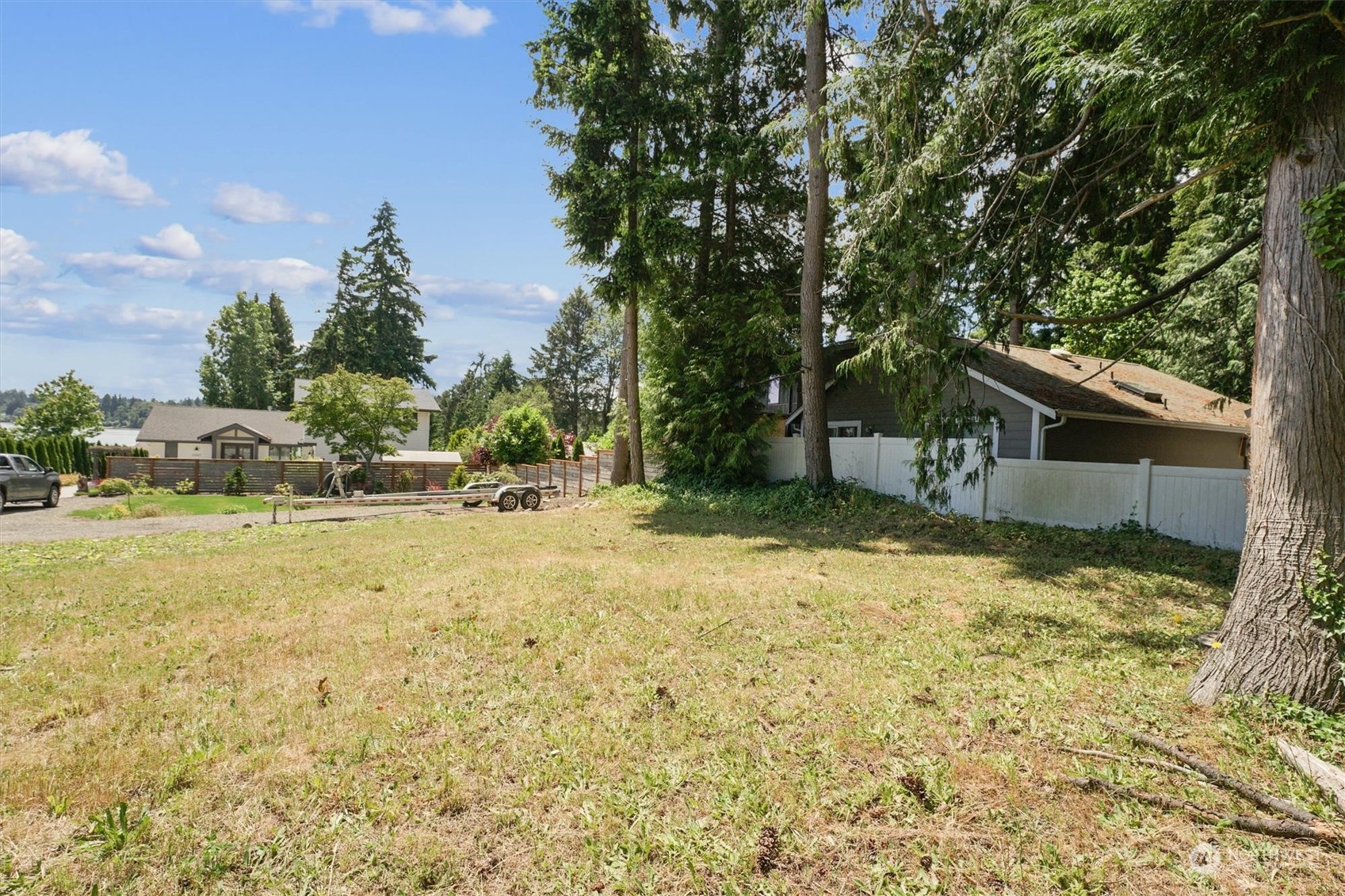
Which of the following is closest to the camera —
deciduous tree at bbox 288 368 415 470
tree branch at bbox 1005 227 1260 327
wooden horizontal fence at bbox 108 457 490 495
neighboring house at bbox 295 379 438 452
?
tree branch at bbox 1005 227 1260 327

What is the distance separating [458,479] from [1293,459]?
2921 cm

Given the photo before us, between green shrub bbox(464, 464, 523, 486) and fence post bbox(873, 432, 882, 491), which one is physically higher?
fence post bbox(873, 432, 882, 491)

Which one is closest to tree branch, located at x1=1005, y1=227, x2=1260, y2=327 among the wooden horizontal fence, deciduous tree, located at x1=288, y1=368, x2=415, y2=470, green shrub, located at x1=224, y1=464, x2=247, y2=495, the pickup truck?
the pickup truck

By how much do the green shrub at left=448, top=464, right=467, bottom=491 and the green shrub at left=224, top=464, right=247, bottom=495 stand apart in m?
7.99

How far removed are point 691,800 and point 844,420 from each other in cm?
1651

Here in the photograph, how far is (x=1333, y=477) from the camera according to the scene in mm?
3705

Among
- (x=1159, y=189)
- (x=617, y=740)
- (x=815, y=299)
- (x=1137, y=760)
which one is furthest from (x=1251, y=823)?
(x=815, y=299)

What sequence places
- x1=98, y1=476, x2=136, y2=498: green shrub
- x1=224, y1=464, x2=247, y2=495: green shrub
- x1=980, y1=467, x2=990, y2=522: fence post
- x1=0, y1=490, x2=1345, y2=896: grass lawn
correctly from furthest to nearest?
x1=224, y1=464, x2=247, y2=495: green shrub < x1=98, y1=476, x2=136, y2=498: green shrub < x1=980, y1=467, x2=990, y2=522: fence post < x1=0, y1=490, x2=1345, y2=896: grass lawn

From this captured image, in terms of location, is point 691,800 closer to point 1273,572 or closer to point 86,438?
point 1273,572

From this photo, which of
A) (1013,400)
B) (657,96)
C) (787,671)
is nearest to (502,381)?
(657,96)

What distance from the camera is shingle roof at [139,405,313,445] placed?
37.0 metres

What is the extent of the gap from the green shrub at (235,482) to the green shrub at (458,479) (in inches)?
315

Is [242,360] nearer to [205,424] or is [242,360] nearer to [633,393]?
[205,424]

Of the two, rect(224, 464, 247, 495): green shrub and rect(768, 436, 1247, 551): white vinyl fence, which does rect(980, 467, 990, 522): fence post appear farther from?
rect(224, 464, 247, 495): green shrub
